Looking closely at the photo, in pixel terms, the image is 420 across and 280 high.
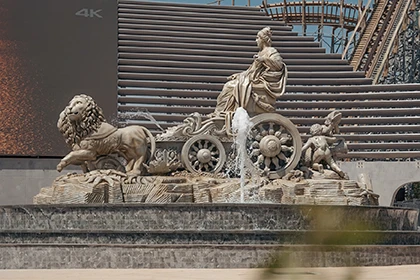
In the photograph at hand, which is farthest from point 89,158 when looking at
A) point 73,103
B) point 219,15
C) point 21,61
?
point 219,15

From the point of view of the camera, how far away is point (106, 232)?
36.9ft

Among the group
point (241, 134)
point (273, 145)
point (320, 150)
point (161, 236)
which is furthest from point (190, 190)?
point (320, 150)

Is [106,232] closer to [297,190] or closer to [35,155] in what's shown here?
[297,190]

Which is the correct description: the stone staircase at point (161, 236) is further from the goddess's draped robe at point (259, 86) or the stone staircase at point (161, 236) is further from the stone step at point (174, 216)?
the goddess's draped robe at point (259, 86)

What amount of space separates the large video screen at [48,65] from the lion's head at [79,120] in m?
15.6

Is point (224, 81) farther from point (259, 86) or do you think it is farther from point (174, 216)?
point (174, 216)

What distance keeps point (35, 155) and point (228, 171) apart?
1614 centimetres

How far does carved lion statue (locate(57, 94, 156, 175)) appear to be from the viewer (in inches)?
525

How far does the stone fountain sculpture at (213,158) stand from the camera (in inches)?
520

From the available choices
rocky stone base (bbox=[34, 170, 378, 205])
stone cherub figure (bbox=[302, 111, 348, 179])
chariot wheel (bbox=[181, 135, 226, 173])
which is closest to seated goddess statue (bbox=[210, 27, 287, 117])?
chariot wheel (bbox=[181, 135, 226, 173])

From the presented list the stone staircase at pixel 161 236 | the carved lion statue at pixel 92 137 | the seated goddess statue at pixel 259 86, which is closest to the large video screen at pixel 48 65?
the seated goddess statue at pixel 259 86

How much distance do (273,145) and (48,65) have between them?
60.5 feet

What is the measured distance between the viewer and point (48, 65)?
30.5 metres

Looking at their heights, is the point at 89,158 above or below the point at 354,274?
below
